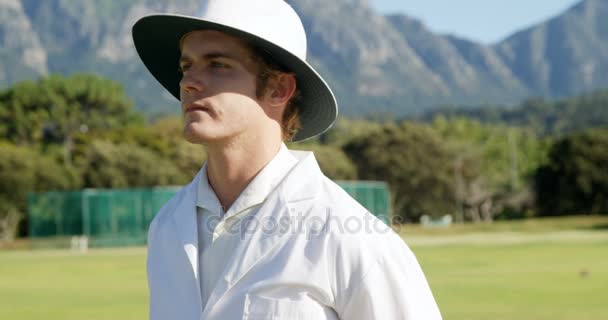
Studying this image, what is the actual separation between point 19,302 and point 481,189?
77.0 m

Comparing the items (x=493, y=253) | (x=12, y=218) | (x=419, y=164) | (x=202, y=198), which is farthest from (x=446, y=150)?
(x=202, y=198)

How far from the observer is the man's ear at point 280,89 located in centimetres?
317

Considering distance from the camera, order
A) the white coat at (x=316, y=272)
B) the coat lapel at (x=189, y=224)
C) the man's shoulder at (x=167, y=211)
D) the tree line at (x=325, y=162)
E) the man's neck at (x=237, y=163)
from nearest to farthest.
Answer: the white coat at (x=316, y=272)
the coat lapel at (x=189, y=224)
the man's neck at (x=237, y=163)
the man's shoulder at (x=167, y=211)
the tree line at (x=325, y=162)

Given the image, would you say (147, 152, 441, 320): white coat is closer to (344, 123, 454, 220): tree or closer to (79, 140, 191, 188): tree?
(79, 140, 191, 188): tree

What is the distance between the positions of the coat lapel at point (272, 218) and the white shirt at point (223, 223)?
0.04m

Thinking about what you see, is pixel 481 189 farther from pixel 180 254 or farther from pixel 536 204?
pixel 180 254

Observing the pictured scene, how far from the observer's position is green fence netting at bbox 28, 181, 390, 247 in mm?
55906

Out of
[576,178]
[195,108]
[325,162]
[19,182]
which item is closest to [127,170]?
[19,182]

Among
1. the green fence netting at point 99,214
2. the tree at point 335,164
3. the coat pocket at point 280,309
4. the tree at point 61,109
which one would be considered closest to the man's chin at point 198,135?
the coat pocket at point 280,309

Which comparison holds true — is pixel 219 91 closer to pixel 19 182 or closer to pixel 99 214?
pixel 99 214

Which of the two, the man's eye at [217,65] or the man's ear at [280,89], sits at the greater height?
the man's eye at [217,65]

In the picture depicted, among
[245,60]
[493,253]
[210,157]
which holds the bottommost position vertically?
[493,253]

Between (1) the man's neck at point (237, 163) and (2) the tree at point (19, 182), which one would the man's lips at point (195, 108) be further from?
(2) the tree at point (19, 182)

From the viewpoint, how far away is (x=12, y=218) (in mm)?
66875
